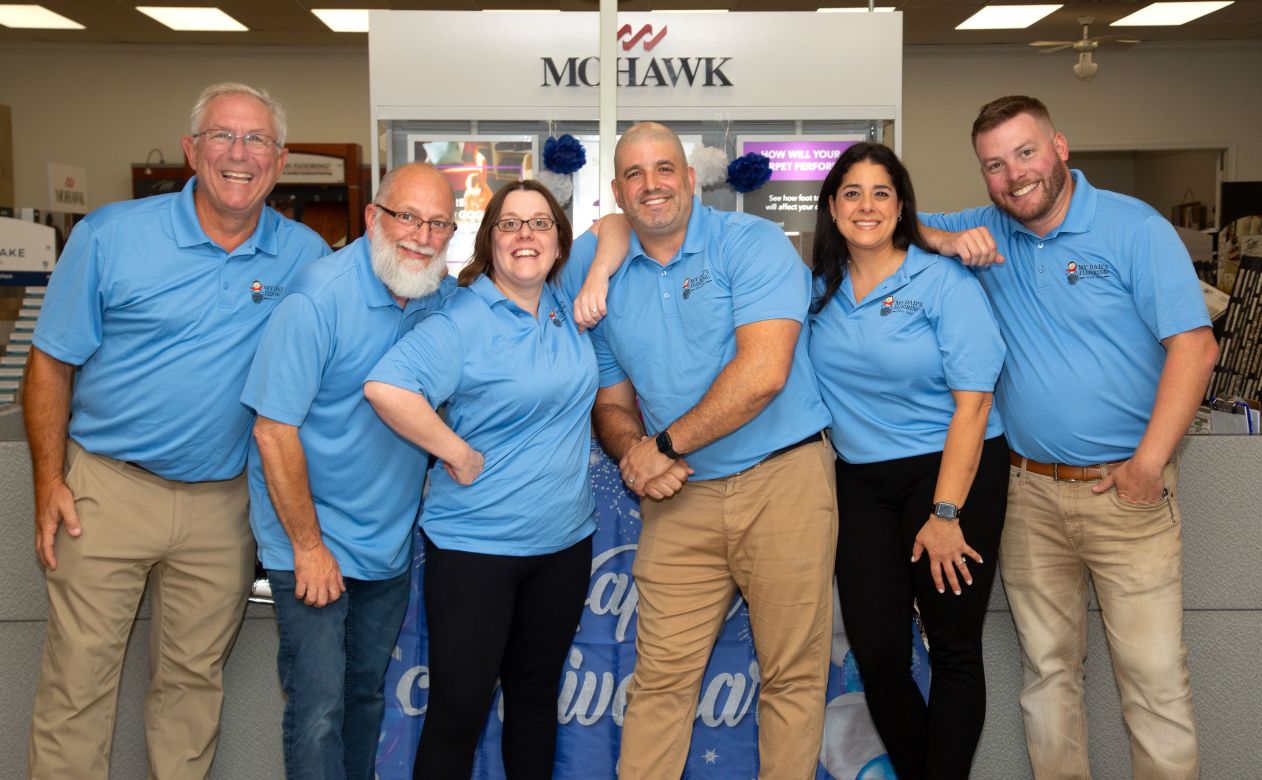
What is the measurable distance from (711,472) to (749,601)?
302mm

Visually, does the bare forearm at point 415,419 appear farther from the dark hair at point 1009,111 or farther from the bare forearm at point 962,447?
the dark hair at point 1009,111

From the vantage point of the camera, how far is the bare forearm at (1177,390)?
2182 millimetres

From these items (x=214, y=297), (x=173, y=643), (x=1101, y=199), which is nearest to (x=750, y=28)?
(x=1101, y=199)

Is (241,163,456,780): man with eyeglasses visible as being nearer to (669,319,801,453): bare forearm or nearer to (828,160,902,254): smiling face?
(669,319,801,453): bare forearm

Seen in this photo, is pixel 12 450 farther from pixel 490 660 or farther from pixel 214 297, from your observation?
pixel 490 660

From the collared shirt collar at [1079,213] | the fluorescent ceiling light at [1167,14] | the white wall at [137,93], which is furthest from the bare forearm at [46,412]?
the fluorescent ceiling light at [1167,14]

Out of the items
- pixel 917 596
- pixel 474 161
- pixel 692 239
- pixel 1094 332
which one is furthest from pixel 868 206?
pixel 474 161

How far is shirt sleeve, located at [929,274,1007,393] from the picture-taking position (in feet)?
7.08

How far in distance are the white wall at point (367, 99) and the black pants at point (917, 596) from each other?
965 cm

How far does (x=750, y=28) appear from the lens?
5523 mm

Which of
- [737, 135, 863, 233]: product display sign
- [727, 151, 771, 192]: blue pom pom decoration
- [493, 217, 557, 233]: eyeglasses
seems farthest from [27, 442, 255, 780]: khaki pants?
[737, 135, 863, 233]: product display sign

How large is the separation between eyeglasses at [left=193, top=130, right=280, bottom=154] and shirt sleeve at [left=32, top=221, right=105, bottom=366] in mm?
314

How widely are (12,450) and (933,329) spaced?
218 centimetres

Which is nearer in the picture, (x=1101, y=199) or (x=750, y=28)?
(x=1101, y=199)
